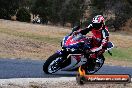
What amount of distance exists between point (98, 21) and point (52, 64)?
6.24ft

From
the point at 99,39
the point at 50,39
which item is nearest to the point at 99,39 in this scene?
the point at 99,39

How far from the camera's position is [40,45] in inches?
1139

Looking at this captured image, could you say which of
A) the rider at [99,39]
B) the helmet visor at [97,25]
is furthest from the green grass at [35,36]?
the helmet visor at [97,25]

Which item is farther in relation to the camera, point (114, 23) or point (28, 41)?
point (114, 23)

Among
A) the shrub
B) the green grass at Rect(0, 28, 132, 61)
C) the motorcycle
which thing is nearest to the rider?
the motorcycle

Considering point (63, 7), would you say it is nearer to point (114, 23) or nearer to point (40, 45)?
point (114, 23)

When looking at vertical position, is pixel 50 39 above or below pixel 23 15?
below

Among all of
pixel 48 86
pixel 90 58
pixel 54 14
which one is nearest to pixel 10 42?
pixel 90 58

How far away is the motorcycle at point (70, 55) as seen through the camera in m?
13.0

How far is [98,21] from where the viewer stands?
13039mm

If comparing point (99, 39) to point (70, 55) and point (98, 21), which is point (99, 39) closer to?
point (98, 21)

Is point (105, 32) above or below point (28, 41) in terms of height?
above

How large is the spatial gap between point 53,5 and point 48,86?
166ft

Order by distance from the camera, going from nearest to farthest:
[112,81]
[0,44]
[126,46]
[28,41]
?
1. [112,81]
2. [0,44]
3. [28,41]
4. [126,46]
